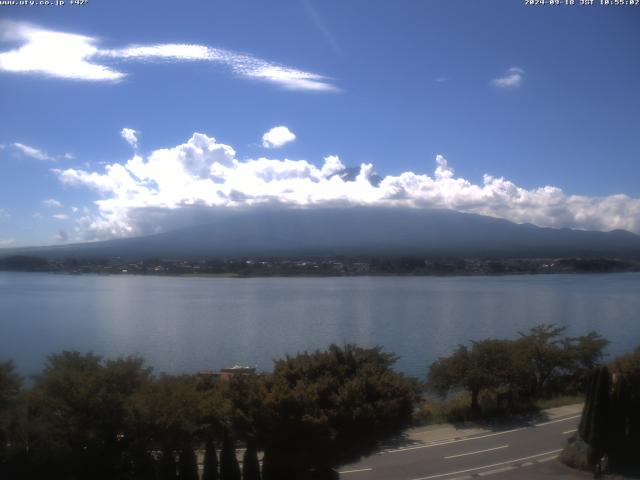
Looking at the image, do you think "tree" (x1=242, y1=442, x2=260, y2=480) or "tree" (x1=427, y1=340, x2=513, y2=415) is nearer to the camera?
"tree" (x1=242, y1=442, x2=260, y2=480)

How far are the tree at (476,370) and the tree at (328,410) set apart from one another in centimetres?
234

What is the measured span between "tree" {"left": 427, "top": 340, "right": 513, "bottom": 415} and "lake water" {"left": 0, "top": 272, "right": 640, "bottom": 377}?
595cm

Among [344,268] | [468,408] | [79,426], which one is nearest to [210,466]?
[79,426]

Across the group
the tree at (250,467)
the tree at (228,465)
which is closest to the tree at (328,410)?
the tree at (250,467)

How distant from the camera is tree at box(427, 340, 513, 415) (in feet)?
43.4

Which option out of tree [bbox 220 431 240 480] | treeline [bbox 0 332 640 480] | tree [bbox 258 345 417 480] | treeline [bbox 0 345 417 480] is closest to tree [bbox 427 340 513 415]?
tree [bbox 258 345 417 480]

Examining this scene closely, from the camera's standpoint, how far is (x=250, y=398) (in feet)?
31.5

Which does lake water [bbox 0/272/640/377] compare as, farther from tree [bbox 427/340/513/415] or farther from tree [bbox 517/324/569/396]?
tree [bbox 427/340/513/415]

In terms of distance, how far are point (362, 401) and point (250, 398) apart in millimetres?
1839

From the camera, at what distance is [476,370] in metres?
13.3

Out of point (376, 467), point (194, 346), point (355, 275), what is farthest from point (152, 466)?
point (355, 275)

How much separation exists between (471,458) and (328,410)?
7.48 feet

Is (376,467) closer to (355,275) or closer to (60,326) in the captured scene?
(60,326)

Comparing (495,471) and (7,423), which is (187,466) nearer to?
(7,423)
